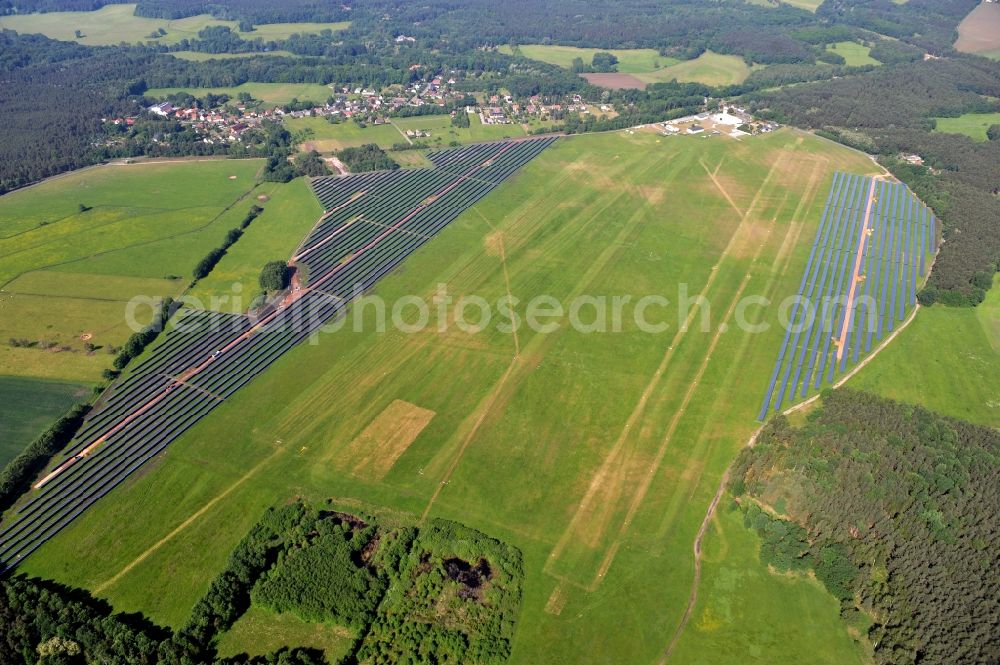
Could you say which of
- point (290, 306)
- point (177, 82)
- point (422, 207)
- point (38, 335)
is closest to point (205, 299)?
point (290, 306)

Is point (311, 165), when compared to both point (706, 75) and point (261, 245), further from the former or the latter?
point (706, 75)

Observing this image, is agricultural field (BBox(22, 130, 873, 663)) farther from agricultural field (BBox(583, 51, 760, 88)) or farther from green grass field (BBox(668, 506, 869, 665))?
agricultural field (BBox(583, 51, 760, 88))

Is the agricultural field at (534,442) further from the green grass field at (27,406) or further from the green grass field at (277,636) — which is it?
the green grass field at (27,406)

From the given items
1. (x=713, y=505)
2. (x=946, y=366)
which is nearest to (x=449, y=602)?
(x=713, y=505)

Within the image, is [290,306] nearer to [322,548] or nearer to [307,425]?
[307,425]

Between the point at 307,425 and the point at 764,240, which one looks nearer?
the point at 307,425

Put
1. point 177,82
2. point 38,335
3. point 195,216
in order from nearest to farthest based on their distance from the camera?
point 38,335 → point 195,216 → point 177,82

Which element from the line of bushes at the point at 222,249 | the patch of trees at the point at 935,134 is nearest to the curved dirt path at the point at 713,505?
the patch of trees at the point at 935,134

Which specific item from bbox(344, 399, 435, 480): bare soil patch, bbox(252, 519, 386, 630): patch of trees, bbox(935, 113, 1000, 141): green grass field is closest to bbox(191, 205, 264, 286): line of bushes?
bbox(344, 399, 435, 480): bare soil patch
